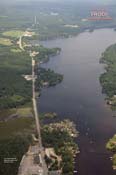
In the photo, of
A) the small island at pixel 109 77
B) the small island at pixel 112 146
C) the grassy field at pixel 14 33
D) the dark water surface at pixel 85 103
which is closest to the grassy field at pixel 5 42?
the grassy field at pixel 14 33

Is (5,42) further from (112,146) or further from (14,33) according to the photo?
(112,146)

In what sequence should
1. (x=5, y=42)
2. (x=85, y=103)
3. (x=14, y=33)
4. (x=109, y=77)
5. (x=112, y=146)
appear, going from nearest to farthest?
(x=112, y=146)
(x=85, y=103)
(x=109, y=77)
(x=5, y=42)
(x=14, y=33)

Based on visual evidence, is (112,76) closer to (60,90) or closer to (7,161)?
(60,90)

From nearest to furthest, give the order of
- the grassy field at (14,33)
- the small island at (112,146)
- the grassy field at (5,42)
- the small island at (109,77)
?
the small island at (112,146), the small island at (109,77), the grassy field at (5,42), the grassy field at (14,33)

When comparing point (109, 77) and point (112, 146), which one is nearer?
point (112, 146)

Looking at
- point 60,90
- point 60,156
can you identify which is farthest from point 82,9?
point 60,156

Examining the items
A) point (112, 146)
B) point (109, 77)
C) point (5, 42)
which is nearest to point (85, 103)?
point (109, 77)

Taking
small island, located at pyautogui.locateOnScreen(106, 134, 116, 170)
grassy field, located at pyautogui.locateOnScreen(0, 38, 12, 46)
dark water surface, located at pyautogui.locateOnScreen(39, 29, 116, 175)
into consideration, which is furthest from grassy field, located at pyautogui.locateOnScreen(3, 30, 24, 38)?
small island, located at pyautogui.locateOnScreen(106, 134, 116, 170)

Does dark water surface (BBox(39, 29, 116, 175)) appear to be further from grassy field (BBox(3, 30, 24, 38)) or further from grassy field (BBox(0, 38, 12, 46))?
grassy field (BBox(3, 30, 24, 38))

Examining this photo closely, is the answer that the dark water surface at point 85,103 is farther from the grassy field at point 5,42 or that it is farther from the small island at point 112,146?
the grassy field at point 5,42
